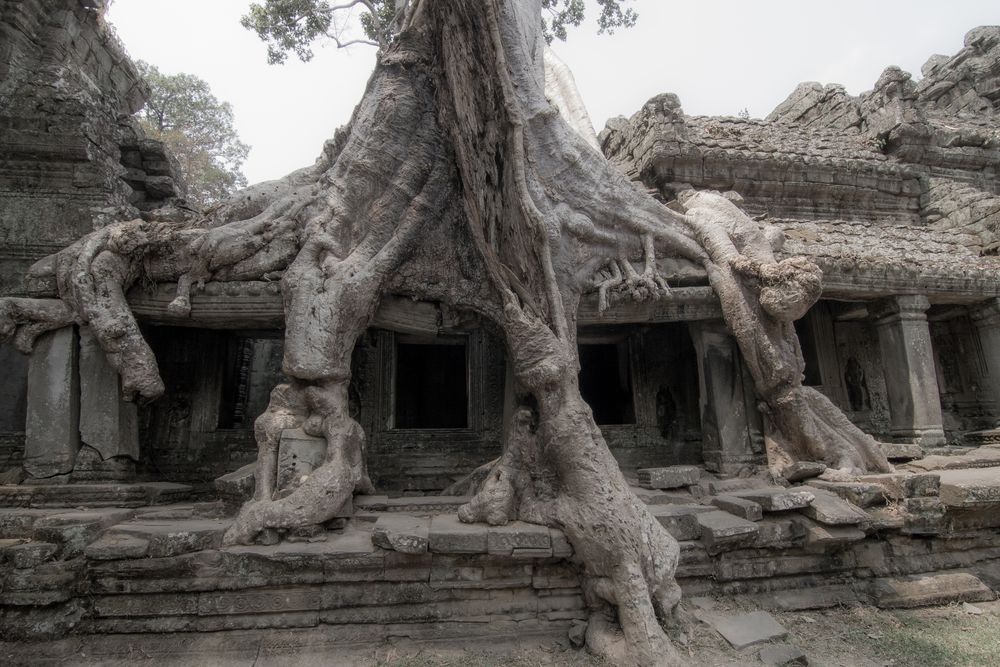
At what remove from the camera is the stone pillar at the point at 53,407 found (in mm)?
4277

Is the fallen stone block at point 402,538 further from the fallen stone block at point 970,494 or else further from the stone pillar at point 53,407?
the fallen stone block at point 970,494

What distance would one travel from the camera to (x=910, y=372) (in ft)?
19.4

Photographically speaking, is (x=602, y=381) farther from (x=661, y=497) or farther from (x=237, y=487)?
(x=237, y=487)

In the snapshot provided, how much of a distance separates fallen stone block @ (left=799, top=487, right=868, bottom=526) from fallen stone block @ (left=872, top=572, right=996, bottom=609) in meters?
0.56

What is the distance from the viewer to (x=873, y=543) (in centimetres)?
416

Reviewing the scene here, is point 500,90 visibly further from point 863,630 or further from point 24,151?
point 24,151

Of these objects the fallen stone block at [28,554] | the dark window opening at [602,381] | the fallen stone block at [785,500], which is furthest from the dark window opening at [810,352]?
the fallen stone block at [28,554]

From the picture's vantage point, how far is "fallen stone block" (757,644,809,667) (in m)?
3.12

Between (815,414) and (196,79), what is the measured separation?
25598 millimetres

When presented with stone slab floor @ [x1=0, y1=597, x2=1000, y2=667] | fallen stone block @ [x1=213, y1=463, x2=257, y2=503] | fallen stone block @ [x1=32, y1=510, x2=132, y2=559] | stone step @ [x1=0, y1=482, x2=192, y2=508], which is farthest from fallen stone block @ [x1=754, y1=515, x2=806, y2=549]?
stone step @ [x1=0, y1=482, x2=192, y2=508]

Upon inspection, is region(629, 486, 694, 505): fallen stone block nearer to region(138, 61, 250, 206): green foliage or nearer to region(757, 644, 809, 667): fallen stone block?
region(757, 644, 809, 667): fallen stone block

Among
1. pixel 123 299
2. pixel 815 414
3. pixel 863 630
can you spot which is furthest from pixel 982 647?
pixel 123 299

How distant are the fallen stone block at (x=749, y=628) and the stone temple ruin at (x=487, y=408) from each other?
1.04 ft

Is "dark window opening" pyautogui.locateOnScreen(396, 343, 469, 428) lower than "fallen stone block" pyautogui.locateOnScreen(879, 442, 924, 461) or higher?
higher
